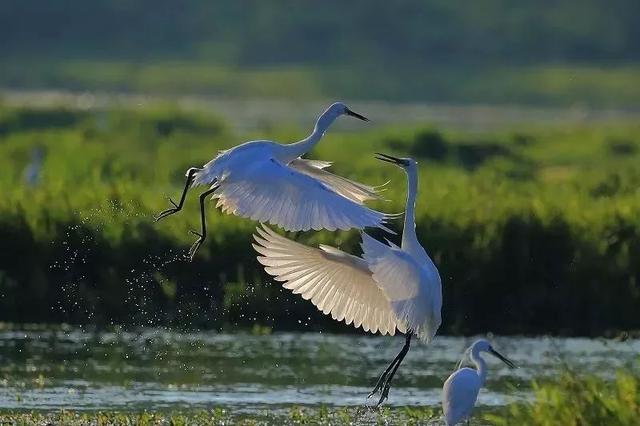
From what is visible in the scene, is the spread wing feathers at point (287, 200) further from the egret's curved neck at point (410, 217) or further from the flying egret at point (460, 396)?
the flying egret at point (460, 396)

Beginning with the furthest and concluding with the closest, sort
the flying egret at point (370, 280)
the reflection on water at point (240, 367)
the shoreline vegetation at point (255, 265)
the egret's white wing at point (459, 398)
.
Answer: the shoreline vegetation at point (255, 265)
the reflection on water at point (240, 367)
the egret's white wing at point (459, 398)
the flying egret at point (370, 280)

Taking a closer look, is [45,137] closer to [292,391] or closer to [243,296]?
[243,296]

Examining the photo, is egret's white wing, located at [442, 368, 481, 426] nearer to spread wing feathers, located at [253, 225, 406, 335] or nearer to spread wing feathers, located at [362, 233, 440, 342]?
spread wing feathers, located at [362, 233, 440, 342]

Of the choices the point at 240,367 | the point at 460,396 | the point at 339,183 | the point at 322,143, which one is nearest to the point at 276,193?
the point at 339,183

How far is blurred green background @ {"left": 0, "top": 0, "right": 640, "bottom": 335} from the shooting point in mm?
15367

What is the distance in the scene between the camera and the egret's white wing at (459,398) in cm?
1140

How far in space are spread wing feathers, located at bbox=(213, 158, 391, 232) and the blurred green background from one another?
419 cm

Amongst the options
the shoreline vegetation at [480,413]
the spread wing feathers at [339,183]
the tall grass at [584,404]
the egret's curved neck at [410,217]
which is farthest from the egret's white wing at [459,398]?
the tall grass at [584,404]

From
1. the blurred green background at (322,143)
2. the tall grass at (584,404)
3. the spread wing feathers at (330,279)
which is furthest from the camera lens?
the blurred green background at (322,143)

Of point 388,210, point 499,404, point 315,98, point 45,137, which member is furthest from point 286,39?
point 499,404

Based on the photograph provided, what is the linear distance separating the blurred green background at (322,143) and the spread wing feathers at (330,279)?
328 centimetres

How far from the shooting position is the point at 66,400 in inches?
493

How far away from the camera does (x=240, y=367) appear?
1395 centimetres

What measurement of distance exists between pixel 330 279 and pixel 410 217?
673 mm
